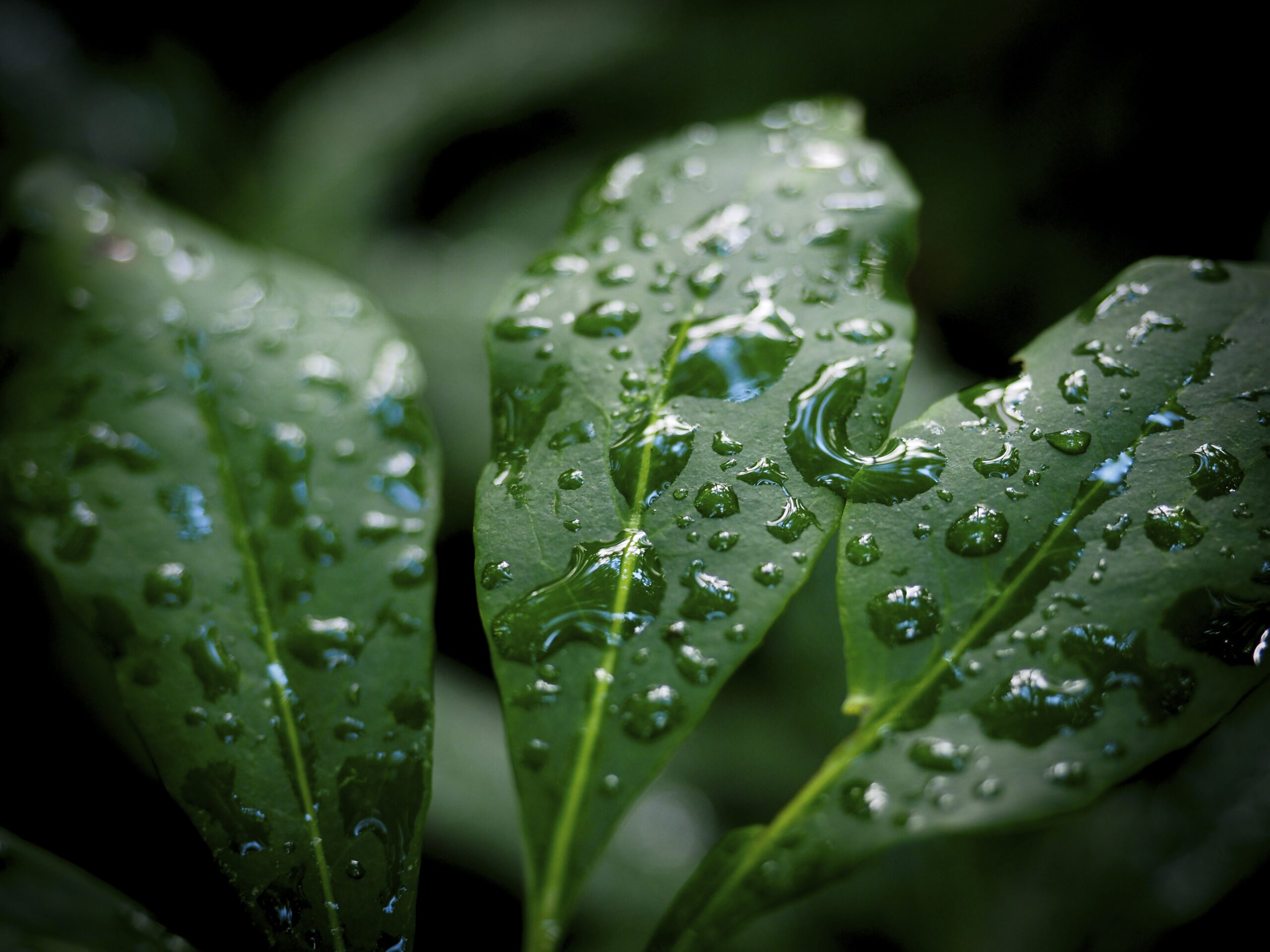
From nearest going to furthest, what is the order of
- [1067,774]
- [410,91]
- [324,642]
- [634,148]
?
[1067,774], [324,642], [634,148], [410,91]

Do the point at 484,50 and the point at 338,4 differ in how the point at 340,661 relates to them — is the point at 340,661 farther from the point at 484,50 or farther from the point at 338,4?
the point at 338,4

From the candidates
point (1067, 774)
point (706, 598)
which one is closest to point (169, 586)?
point (706, 598)

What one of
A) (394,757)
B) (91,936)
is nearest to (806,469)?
(394,757)

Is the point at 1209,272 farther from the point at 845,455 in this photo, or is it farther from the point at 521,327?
the point at 521,327

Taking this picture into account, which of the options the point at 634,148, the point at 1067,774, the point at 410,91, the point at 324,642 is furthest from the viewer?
the point at 410,91

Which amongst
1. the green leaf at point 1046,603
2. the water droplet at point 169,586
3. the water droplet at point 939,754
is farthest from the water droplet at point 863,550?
the water droplet at point 169,586

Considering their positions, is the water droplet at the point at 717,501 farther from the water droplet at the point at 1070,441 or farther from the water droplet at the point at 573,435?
the water droplet at the point at 1070,441

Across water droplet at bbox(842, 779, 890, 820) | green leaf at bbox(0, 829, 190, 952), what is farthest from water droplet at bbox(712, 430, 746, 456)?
green leaf at bbox(0, 829, 190, 952)
